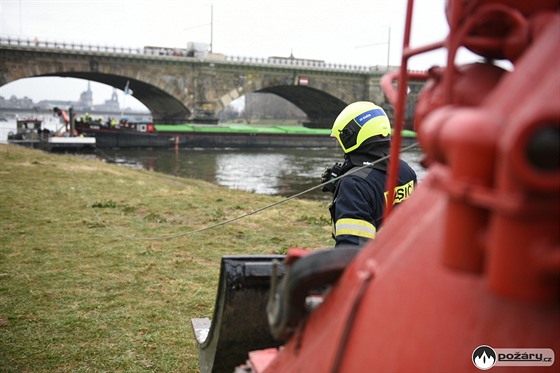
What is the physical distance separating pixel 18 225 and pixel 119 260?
2494 millimetres

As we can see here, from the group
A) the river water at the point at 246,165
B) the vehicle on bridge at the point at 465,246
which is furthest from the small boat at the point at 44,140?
the vehicle on bridge at the point at 465,246

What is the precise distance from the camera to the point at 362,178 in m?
3.13

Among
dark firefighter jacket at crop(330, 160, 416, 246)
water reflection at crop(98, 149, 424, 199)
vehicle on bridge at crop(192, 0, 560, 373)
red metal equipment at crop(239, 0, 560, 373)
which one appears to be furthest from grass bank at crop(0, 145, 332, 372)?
water reflection at crop(98, 149, 424, 199)

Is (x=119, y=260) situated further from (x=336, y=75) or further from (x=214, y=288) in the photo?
(x=336, y=75)

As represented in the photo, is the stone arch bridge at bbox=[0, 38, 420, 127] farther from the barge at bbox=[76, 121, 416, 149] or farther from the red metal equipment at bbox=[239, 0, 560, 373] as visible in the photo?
the red metal equipment at bbox=[239, 0, 560, 373]

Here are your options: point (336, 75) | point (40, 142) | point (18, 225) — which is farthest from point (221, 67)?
point (18, 225)

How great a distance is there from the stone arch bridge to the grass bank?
3538 cm

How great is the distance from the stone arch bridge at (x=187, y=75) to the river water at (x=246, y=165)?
1247 cm

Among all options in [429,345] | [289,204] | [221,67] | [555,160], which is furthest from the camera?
[221,67]

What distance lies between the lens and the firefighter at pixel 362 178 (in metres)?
2.96

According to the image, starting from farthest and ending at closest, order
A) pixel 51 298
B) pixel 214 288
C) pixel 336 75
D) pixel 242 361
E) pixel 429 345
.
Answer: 1. pixel 336 75
2. pixel 214 288
3. pixel 51 298
4. pixel 242 361
5. pixel 429 345

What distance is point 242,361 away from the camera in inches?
107

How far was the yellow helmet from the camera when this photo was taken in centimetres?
329

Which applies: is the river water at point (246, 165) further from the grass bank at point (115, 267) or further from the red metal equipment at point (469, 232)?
the red metal equipment at point (469, 232)
